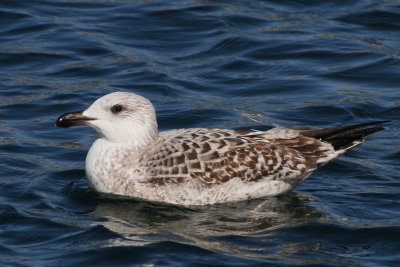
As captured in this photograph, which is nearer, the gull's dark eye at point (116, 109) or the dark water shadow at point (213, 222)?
the dark water shadow at point (213, 222)

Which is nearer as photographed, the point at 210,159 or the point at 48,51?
the point at 210,159

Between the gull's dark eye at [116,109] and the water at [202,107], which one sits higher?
the gull's dark eye at [116,109]

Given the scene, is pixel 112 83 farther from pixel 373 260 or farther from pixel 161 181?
pixel 373 260

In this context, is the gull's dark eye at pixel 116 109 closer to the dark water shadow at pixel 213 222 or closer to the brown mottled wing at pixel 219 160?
the brown mottled wing at pixel 219 160

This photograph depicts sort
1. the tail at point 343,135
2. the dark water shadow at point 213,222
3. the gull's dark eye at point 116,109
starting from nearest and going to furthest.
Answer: the dark water shadow at point 213,222
the gull's dark eye at point 116,109
the tail at point 343,135

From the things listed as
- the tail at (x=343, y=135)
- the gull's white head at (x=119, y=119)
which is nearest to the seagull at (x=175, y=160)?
the gull's white head at (x=119, y=119)

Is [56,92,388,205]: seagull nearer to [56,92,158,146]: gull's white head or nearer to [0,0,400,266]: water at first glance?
[56,92,158,146]: gull's white head

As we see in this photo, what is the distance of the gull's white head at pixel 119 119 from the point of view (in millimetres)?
10656

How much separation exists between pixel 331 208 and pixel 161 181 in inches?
76.1

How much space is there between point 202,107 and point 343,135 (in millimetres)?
3468

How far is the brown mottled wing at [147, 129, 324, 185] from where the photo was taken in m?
10.7

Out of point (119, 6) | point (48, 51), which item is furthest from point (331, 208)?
point (119, 6)

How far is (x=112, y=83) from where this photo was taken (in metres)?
15.4

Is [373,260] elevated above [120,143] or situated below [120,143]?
below
